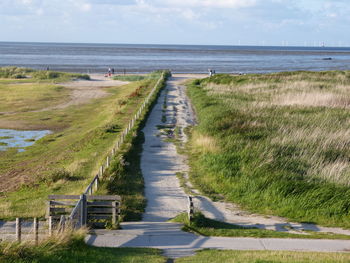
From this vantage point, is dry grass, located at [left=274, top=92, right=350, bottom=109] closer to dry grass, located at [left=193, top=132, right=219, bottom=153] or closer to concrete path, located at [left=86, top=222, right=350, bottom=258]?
dry grass, located at [left=193, top=132, right=219, bottom=153]

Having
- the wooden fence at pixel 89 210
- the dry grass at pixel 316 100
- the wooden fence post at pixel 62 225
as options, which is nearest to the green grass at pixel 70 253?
the wooden fence post at pixel 62 225

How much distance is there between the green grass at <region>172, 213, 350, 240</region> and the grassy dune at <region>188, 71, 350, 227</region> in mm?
1868

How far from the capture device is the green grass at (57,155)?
20.1 meters

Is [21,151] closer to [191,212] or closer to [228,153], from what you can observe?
[228,153]

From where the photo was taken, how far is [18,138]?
3641 centimetres

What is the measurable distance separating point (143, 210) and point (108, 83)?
57038 mm

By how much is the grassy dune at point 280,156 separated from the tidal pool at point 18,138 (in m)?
11.3

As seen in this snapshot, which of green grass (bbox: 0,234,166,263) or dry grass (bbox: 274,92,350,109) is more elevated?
dry grass (bbox: 274,92,350,109)

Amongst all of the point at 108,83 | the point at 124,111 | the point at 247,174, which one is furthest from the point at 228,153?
the point at 108,83

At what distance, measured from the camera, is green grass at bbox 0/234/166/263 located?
33.9 feet

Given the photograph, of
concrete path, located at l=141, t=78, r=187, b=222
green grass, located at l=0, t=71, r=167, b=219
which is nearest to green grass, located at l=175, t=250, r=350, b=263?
concrete path, located at l=141, t=78, r=187, b=222

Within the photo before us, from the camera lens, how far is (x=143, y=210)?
1773cm

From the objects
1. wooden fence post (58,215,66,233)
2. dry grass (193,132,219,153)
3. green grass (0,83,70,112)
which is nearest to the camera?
wooden fence post (58,215,66,233)

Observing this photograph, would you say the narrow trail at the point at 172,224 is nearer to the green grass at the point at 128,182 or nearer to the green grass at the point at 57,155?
the green grass at the point at 128,182
